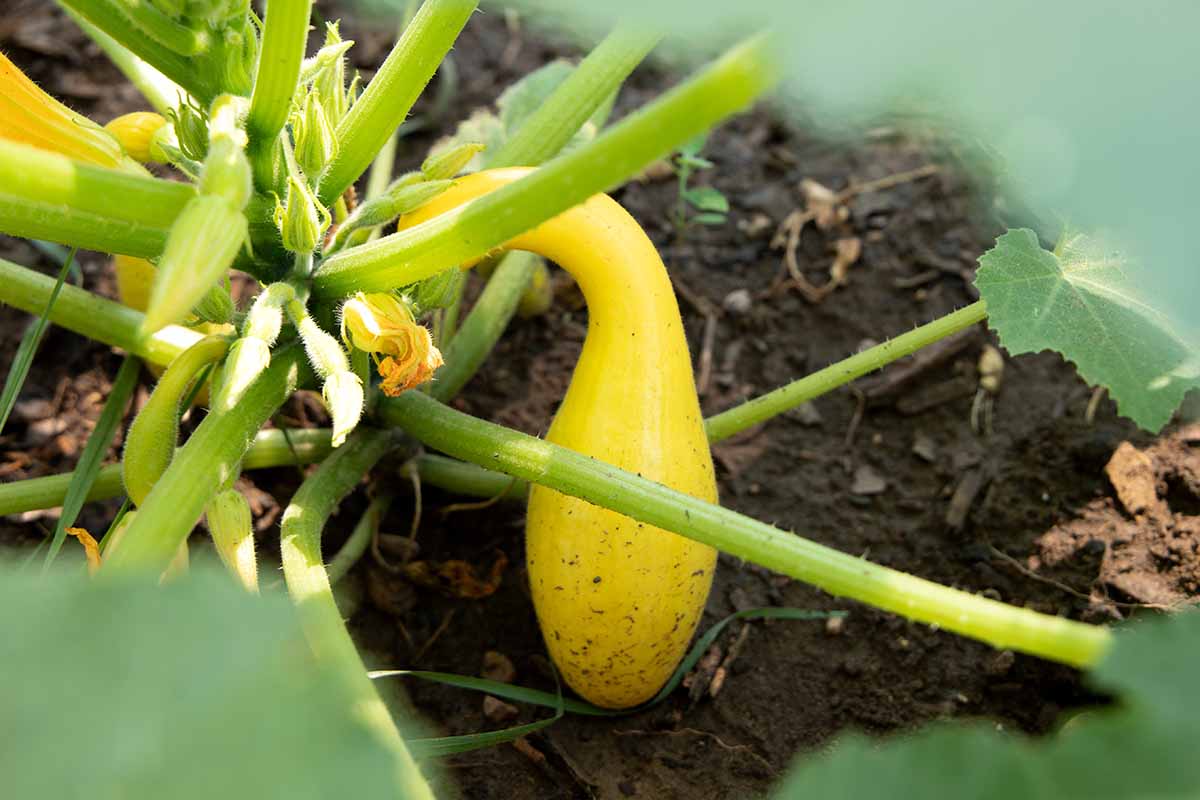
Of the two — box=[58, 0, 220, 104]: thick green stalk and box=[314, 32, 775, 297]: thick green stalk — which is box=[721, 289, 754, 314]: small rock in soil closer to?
box=[314, 32, 775, 297]: thick green stalk

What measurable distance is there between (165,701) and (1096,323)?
121 cm

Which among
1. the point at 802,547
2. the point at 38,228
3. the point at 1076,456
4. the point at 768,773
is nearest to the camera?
the point at 802,547

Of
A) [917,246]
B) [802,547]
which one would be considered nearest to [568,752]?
[802,547]

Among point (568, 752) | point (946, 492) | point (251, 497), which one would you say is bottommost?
point (251, 497)

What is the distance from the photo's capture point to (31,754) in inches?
32.4

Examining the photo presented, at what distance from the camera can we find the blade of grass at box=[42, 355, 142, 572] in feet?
5.27

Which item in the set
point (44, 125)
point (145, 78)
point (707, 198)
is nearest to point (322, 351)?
point (44, 125)

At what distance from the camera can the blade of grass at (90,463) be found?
1.61m

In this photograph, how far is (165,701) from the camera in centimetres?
85

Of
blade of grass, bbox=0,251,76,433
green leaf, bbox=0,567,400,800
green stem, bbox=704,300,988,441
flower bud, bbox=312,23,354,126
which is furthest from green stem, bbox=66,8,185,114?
green leaf, bbox=0,567,400,800

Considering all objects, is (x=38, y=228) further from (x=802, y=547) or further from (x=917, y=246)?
(x=917, y=246)

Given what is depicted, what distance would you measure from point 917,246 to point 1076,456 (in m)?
0.64

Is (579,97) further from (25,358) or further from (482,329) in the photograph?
(25,358)

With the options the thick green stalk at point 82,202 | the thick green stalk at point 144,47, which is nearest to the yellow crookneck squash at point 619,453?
the thick green stalk at point 144,47
